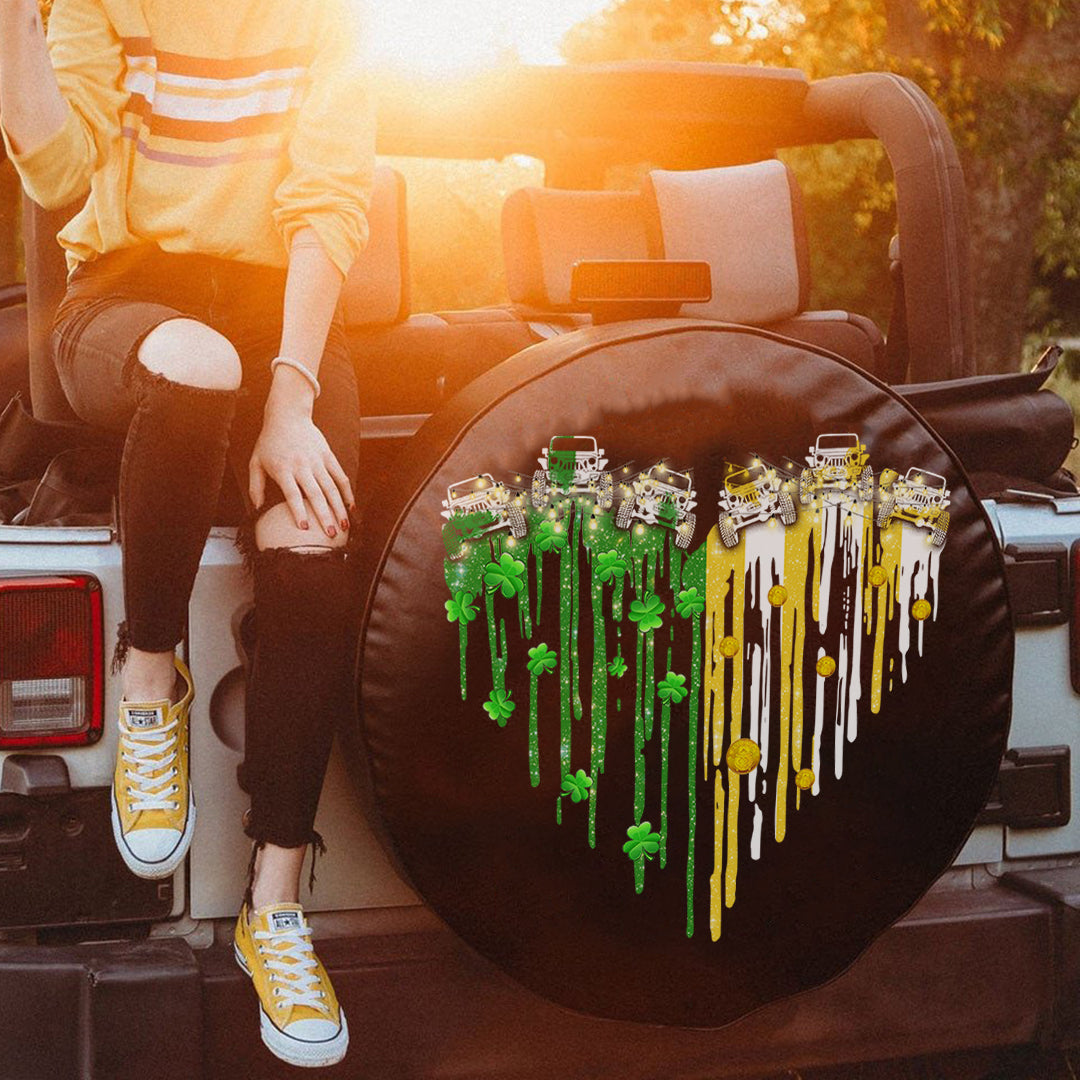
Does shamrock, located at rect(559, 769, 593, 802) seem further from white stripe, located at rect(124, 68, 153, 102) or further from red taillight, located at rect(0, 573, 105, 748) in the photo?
white stripe, located at rect(124, 68, 153, 102)

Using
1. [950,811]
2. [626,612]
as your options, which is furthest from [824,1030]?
[626,612]

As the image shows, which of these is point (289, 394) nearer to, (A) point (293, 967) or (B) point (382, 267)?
(A) point (293, 967)

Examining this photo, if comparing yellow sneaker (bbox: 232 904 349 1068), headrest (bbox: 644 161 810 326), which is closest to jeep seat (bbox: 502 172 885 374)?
headrest (bbox: 644 161 810 326)

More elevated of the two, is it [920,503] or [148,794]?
[920,503]

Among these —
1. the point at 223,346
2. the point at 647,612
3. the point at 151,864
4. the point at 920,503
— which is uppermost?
the point at 223,346

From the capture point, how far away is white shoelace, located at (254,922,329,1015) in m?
1.93

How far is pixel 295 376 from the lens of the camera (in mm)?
2096

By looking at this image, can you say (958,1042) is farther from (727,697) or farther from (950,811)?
(727,697)

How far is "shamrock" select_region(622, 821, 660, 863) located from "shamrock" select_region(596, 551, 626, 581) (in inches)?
12.8

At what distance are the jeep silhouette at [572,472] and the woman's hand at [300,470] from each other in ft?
0.99

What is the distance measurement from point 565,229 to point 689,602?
289 cm

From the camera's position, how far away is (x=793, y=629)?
1.96m

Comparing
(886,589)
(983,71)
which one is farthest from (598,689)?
(983,71)

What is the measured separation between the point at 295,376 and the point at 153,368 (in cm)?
21
